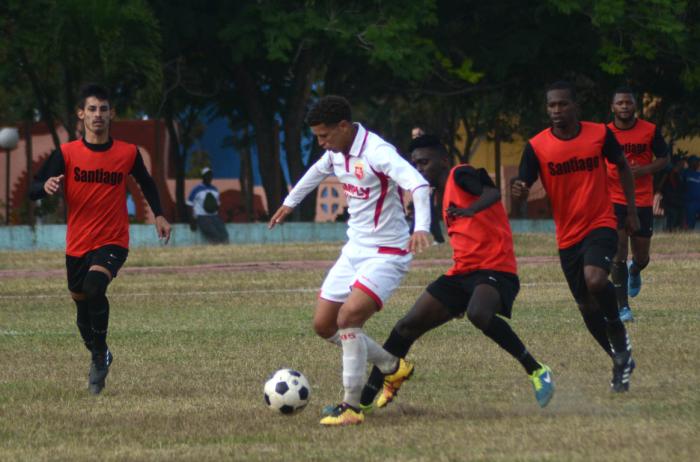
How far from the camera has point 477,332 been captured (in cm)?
1348

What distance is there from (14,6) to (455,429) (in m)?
23.1

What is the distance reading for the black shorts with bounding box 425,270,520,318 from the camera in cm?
886

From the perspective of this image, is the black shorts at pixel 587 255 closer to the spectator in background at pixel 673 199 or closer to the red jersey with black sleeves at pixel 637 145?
the red jersey with black sleeves at pixel 637 145

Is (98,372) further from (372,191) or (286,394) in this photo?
(372,191)

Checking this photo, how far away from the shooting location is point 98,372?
10.2m

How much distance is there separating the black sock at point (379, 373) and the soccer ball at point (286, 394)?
0.34m

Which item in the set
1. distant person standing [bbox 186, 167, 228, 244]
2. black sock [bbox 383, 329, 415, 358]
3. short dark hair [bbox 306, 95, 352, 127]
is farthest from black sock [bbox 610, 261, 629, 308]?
distant person standing [bbox 186, 167, 228, 244]

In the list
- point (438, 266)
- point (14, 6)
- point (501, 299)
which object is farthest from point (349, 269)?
point (14, 6)

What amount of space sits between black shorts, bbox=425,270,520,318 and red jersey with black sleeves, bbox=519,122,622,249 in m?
1.07

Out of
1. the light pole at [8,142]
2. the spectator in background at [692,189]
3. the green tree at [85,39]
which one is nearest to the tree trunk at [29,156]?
the light pole at [8,142]

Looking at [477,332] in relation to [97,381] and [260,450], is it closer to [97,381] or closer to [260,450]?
[97,381]

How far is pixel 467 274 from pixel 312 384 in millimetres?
1781

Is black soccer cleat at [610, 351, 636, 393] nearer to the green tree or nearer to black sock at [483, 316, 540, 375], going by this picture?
black sock at [483, 316, 540, 375]

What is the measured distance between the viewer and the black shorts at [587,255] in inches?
382
